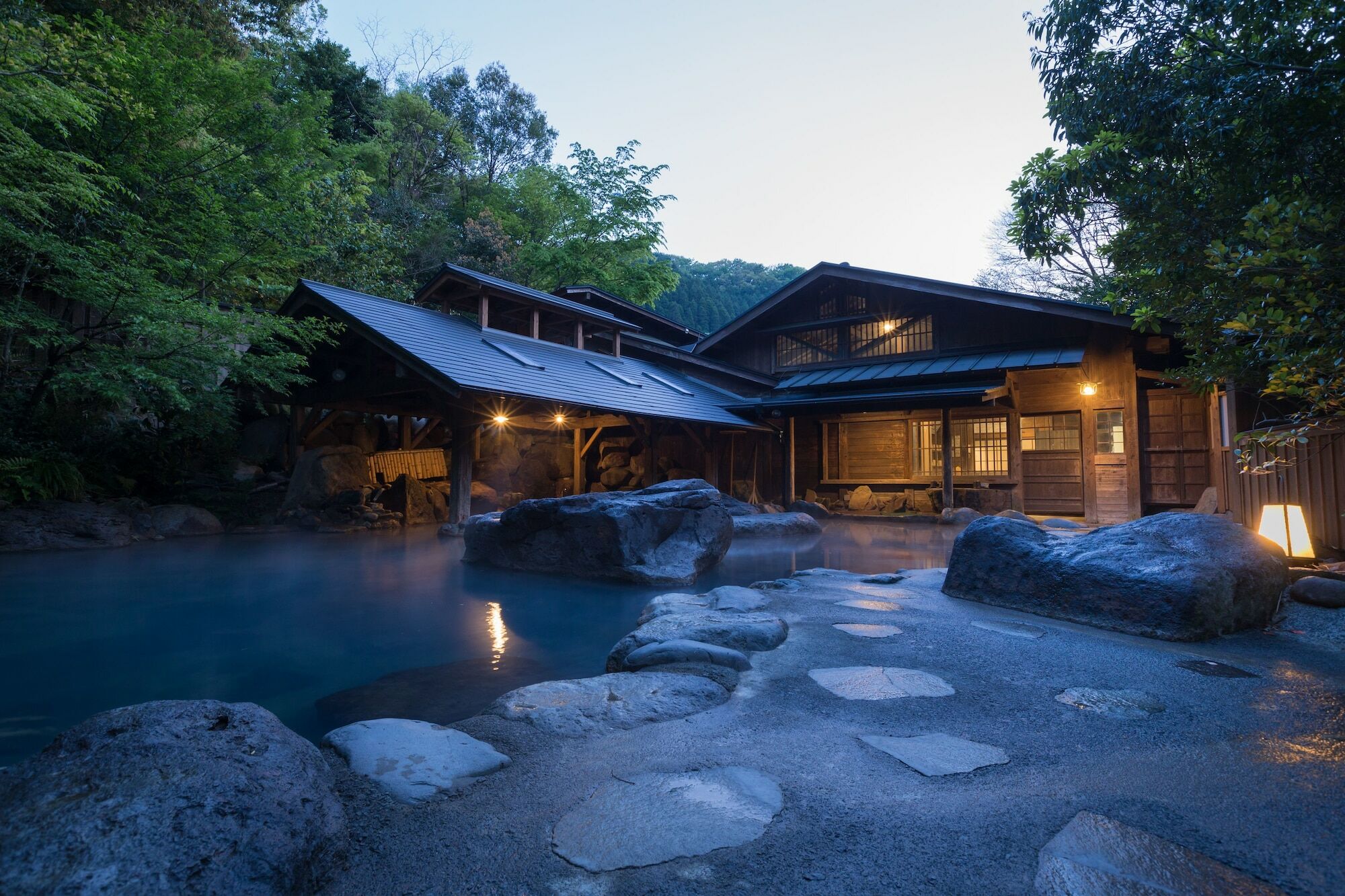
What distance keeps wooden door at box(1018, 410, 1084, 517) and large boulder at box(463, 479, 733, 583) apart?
27.7 ft

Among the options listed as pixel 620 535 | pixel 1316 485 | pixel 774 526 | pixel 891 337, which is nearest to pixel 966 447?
pixel 891 337

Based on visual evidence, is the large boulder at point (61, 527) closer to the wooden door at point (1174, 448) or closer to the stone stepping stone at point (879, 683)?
the stone stepping stone at point (879, 683)

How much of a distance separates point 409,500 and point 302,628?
7974 mm

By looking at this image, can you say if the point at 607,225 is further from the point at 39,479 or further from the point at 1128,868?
the point at 1128,868

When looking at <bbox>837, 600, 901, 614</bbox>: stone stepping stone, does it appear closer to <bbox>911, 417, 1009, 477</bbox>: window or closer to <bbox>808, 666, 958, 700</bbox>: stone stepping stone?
<bbox>808, 666, 958, 700</bbox>: stone stepping stone

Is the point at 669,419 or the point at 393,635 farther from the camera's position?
the point at 669,419

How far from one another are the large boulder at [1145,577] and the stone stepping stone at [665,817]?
3000mm

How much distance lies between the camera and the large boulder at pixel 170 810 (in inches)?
48.1

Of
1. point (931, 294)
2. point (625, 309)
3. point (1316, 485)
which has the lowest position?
point (1316, 485)

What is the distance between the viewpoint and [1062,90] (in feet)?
24.2

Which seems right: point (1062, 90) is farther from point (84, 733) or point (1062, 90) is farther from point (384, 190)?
point (384, 190)

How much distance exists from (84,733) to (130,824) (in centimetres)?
51

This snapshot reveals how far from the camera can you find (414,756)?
1980 mm

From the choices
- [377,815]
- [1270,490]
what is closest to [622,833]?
[377,815]
